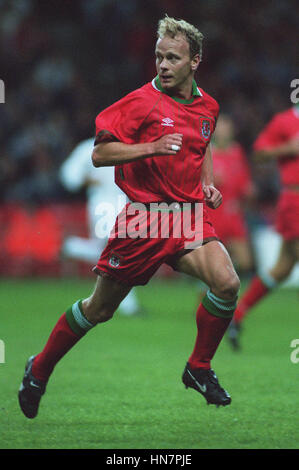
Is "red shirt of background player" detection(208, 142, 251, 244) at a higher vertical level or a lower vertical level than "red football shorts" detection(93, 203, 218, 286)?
lower

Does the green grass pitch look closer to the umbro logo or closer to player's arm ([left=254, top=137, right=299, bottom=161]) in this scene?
the umbro logo

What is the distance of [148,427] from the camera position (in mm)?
3881

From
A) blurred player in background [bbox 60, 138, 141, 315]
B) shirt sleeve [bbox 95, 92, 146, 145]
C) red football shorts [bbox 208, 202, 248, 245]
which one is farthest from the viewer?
red football shorts [bbox 208, 202, 248, 245]

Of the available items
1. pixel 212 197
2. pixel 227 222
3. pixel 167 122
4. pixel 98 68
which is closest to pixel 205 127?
pixel 167 122

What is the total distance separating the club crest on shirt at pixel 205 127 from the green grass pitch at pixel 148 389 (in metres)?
1.37

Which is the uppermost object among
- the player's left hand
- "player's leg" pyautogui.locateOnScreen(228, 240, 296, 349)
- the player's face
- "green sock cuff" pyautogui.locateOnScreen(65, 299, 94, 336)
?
the player's face

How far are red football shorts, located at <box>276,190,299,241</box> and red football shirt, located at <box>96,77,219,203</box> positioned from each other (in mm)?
2859

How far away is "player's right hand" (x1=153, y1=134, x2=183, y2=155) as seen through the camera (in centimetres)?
374

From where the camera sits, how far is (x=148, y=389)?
491 cm

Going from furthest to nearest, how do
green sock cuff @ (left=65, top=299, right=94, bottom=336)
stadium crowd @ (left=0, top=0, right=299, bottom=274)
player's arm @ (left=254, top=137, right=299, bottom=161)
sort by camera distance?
1. stadium crowd @ (left=0, top=0, right=299, bottom=274)
2. player's arm @ (left=254, top=137, right=299, bottom=161)
3. green sock cuff @ (left=65, top=299, right=94, bottom=336)

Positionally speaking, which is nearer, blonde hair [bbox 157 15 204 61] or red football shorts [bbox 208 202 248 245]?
blonde hair [bbox 157 15 204 61]

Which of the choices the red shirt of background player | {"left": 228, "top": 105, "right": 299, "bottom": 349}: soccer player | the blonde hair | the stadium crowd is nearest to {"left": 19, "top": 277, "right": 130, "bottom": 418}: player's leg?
the blonde hair

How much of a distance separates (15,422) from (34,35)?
40.2 ft
